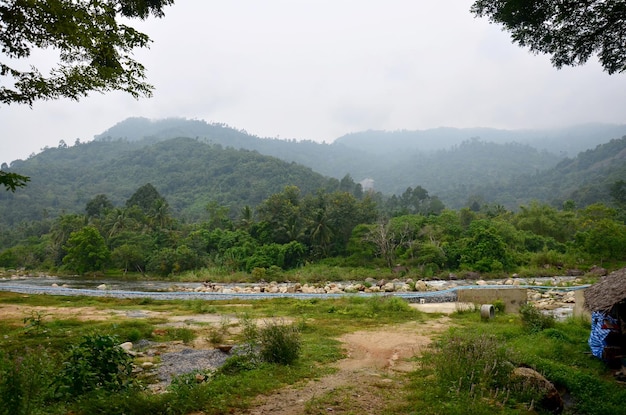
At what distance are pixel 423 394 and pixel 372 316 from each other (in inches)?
332

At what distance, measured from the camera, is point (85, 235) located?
40000 mm

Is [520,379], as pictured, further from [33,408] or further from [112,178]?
[112,178]

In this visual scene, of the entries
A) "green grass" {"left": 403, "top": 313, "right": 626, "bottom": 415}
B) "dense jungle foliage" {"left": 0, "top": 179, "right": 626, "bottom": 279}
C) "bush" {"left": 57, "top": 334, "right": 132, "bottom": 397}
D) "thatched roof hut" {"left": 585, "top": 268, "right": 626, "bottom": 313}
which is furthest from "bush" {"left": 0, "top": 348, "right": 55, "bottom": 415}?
"dense jungle foliage" {"left": 0, "top": 179, "right": 626, "bottom": 279}

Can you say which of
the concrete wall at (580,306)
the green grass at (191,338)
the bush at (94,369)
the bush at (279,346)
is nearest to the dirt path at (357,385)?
the green grass at (191,338)

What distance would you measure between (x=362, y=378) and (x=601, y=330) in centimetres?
473

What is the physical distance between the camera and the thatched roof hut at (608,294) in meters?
7.19

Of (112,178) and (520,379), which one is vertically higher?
(112,178)

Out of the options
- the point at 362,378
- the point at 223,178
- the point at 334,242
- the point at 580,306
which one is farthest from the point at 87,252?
the point at 223,178

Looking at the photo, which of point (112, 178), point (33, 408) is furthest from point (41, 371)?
point (112, 178)

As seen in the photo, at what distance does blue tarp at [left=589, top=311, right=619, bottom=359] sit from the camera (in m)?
7.43

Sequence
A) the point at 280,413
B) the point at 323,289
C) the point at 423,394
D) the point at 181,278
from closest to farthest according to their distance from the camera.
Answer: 1. the point at 280,413
2. the point at 423,394
3. the point at 323,289
4. the point at 181,278

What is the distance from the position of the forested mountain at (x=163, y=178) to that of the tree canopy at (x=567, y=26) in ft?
262

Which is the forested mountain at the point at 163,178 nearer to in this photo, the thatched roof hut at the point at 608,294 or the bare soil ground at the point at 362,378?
the bare soil ground at the point at 362,378

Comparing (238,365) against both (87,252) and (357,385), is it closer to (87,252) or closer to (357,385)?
(357,385)
